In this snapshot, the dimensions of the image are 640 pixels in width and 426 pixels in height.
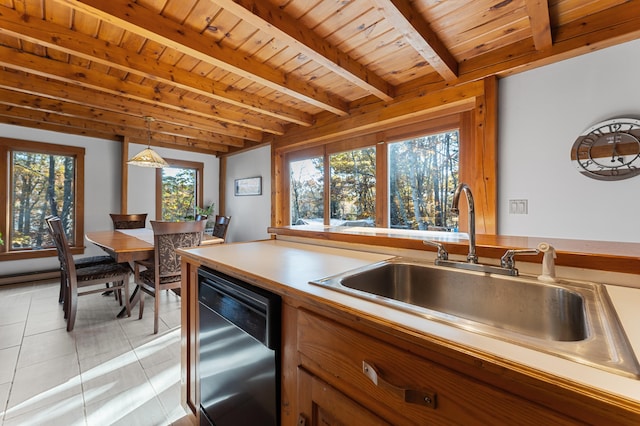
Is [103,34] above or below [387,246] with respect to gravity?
above

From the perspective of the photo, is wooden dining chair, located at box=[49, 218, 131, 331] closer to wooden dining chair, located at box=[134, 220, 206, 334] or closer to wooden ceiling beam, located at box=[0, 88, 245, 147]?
wooden dining chair, located at box=[134, 220, 206, 334]

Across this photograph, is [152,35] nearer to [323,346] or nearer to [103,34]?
[103,34]

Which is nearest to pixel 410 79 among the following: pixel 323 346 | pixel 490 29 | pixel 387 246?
pixel 490 29

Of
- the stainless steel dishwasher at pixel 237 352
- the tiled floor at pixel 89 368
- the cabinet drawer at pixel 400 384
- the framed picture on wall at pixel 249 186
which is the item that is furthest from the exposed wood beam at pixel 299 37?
the framed picture on wall at pixel 249 186

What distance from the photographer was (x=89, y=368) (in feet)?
6.24

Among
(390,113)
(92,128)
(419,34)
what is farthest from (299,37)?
(92,128)

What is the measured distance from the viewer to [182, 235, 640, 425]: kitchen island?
0.41 metres

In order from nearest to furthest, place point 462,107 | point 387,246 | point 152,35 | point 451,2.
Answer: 1. point 387,246
2. point 451,2
3. point 152,35
4. point 462,107

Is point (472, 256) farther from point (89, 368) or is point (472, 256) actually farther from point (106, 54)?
point (106, 54)

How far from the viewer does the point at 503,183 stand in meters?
Result: 2.40

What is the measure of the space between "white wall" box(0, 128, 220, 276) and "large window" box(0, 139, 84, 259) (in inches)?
4.2

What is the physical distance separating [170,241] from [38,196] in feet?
10.7

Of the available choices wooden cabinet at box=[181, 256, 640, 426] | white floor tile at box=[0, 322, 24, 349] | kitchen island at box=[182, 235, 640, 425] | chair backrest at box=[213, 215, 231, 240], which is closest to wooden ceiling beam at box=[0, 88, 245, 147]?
chair backrest at box=[213, 215, 231, 240]

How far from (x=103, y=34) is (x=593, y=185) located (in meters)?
3.78
